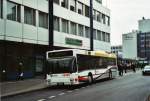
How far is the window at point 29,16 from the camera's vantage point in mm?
37513

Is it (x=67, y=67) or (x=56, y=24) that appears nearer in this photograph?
(x=67, y=67)

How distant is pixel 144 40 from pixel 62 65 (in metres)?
Answer: 159

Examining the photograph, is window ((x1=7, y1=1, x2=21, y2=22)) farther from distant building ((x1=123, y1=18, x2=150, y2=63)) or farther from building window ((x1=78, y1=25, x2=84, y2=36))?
distant building ((x1=123, y1=18, x2=150, y2=63))

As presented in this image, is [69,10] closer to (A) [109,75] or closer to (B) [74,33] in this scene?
(B) [74,33]

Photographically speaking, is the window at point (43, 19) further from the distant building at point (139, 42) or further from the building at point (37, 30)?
the distant building at point (139, 42)

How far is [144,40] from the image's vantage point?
598 feet

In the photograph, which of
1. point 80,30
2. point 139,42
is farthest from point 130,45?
point 80,30

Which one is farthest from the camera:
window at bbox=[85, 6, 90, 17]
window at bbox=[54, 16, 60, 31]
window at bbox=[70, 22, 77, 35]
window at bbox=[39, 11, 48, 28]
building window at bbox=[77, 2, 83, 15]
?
window at bbox=[85, 6, 90, 17]

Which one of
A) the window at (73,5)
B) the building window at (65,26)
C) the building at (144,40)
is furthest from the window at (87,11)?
the building at (144,40)

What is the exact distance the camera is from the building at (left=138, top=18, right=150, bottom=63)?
175125 mm

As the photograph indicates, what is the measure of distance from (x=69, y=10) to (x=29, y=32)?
40.1 ft

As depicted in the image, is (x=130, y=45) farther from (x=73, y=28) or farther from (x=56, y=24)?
(x=56, y=24)

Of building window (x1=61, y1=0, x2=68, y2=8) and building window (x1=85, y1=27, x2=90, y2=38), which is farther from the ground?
building window (x1=61, y1=0, x2=68, y2=8)

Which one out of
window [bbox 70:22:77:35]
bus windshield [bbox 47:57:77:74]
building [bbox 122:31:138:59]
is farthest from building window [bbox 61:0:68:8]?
building [bbox 122:31:138:59]
